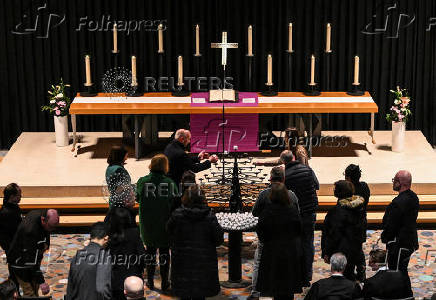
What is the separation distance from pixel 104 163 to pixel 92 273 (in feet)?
17.3

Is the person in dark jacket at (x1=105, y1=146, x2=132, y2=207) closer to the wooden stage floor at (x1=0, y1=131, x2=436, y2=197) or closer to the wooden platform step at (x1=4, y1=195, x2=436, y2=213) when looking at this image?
the wooden platform step at (x1=4, y1=195, x2=436, y2=213)

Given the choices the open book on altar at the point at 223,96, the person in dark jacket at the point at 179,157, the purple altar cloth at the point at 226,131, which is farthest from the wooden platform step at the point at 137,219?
the open book on altar at the point at 223,96

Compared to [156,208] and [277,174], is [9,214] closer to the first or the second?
[156,208]

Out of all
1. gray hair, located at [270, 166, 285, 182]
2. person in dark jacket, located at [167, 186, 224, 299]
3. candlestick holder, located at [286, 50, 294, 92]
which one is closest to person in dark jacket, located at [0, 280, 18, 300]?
person in dark jacket, located at [167, 186, 224, 299]

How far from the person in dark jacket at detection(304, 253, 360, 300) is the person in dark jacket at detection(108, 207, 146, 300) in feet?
4.89

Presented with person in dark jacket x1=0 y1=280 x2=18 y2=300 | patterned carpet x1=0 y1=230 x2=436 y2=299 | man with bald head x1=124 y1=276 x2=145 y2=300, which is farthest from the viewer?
patterned carpet x1=0 y1=230 x2=436 y2=299

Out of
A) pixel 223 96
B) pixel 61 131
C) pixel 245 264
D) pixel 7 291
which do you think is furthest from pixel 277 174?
pixel 61 131

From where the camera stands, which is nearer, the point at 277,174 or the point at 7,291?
the point at 7,291

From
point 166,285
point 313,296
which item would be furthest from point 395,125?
point 313,296

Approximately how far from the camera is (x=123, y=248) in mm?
7945

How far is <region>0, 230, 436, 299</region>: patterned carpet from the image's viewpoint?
934 centimetres

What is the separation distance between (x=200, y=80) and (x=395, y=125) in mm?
3167

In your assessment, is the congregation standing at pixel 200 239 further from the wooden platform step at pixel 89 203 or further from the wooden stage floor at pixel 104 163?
the wooden stage floor at pixel 104 163

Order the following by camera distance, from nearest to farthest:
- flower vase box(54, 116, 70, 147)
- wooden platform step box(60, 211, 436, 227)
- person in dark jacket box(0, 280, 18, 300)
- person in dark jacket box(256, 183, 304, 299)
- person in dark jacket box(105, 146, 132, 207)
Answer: person in dark jacket box(0, 280, 18, 300) < person in dark jacket box(256, 183, 304, 299) < person in dark jacket box(105, 146, 132, 207) < wooden platform step box(60, 211, 436, 227) < flower vase box(54, 116, 70, 147)
